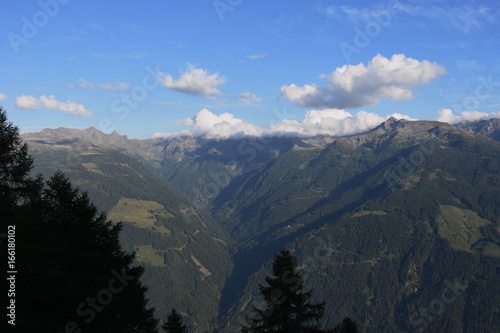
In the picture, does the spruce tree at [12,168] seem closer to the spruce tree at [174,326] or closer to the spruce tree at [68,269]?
the spruce tree at [68,269]

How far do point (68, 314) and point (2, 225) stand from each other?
274 inches

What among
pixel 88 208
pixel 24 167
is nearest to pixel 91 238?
pixel 88 208

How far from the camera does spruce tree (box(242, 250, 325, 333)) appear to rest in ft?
74.9

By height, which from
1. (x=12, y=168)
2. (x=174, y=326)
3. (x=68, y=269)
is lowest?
(x=174, y=326)

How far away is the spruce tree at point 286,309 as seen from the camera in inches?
899

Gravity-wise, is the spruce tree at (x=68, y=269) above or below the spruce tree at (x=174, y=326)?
above

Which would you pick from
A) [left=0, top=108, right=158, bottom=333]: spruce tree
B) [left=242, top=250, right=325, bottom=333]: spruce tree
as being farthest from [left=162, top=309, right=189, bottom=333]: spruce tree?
[left=242, top=250, right=325, bottom=333]: spruce tree

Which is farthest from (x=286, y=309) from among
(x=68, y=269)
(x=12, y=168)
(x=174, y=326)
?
(x=12, y=168)

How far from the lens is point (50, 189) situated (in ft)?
69.9

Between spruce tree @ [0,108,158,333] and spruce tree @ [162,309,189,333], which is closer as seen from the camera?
spruce tree @ [0,108,158,333]

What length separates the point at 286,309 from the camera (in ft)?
76.0

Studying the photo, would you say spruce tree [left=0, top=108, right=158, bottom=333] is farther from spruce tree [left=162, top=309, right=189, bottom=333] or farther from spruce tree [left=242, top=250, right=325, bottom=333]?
spruce tree [left=162, top=309, right=189, bottom=333]

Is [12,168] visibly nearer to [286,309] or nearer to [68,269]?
[68,269]

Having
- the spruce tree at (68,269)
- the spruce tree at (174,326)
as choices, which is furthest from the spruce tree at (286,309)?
the spruce tree at (174,326)
